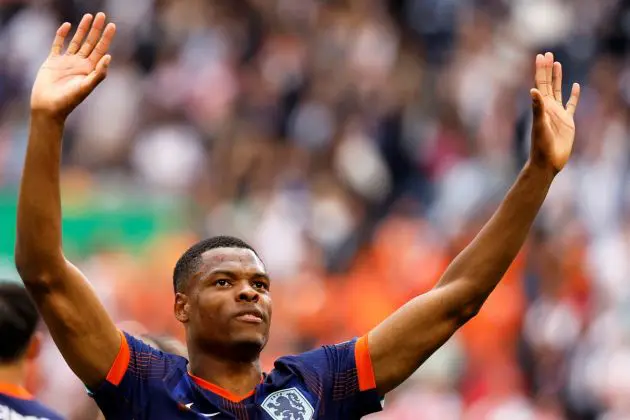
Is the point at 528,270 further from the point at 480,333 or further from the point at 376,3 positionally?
the point at 376,3

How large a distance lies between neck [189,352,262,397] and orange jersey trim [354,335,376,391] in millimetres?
349

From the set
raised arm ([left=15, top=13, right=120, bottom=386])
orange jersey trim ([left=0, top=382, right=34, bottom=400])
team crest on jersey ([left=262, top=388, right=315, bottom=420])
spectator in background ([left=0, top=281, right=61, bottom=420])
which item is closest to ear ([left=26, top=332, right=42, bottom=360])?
spectator in background ([left=0, top=281, right=61, bottom=420])

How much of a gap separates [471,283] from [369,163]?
9198mm

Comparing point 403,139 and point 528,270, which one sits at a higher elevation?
point 403,139

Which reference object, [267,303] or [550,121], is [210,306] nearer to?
[267,303]

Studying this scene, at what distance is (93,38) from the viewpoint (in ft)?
15.8

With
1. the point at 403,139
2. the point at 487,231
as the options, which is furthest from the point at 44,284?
the point at 403,139

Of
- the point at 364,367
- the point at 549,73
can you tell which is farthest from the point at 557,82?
the point at 364,367

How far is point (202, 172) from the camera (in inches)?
555

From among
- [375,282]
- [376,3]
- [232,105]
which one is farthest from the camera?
[376,3]

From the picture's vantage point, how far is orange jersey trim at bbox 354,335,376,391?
16.4 ft

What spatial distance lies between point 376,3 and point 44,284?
11.9 metres

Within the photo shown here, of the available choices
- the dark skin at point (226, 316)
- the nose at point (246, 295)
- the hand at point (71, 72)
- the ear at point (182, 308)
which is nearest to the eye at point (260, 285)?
the dark skin at point (226, 316)

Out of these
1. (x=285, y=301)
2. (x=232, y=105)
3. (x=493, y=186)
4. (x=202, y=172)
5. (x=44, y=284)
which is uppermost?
(x=232, y=105)
